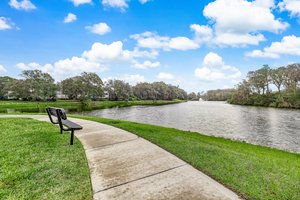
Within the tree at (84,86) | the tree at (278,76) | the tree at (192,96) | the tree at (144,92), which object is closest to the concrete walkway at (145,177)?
the tree at (84,86)

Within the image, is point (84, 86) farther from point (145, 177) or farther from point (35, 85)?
point (145, 177)

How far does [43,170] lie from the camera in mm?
3643

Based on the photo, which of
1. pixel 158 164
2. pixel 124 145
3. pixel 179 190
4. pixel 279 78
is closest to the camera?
pixel 179 190

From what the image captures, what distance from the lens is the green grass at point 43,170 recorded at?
9.30ft

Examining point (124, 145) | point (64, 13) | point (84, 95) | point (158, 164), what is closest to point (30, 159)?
point (124, 145)

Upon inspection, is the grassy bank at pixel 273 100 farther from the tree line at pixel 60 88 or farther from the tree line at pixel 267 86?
the tree line at pixel 60 88

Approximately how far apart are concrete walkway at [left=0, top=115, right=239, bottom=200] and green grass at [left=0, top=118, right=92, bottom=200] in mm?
255

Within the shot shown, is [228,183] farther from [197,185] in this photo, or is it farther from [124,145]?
[124,145]

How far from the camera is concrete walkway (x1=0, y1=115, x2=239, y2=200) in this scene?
9.09 feet

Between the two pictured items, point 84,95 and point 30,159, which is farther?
point 84,95

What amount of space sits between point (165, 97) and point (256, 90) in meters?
58.1

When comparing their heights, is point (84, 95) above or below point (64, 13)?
below

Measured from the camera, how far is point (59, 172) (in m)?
3.54

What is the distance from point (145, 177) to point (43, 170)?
6.81 ft
